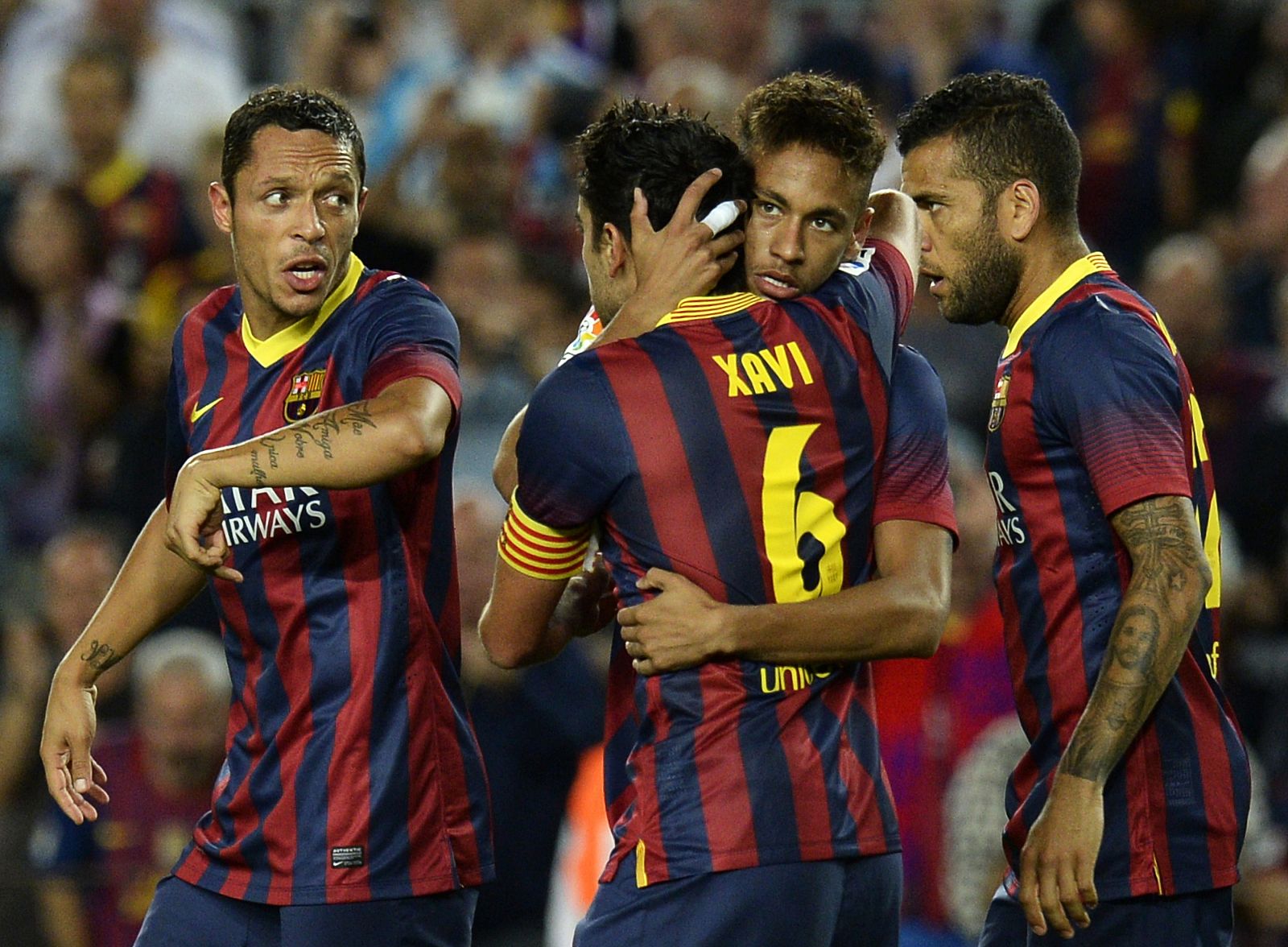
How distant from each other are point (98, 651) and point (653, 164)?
1574 millimetres

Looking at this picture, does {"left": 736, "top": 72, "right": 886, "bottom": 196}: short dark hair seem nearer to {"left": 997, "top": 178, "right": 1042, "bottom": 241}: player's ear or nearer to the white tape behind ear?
the white tape behind ear

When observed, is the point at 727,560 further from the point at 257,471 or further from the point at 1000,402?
the point at 257,471

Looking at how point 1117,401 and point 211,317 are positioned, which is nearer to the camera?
point 1117,401

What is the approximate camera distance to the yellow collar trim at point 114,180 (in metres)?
9.34

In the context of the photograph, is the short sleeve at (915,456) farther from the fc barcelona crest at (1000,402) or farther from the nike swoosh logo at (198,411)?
the nike swoosh logo at (198,411)

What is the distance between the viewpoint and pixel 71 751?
3.99 m

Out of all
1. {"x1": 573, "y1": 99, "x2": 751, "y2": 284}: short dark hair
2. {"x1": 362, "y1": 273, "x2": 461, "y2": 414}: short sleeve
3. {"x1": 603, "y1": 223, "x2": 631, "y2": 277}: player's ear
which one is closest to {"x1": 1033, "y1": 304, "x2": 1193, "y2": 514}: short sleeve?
{"x1": 573, "y1": 99, "x2": 751, "y2": 284}: short dark hair

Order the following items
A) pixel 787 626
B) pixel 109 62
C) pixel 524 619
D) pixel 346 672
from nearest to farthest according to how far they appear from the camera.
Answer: pixel 787 626
pixel 524 619
pixel 346 672
pixel 109 62

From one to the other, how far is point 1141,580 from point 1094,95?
22.1 feet

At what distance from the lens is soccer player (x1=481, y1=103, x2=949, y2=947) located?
137 inches

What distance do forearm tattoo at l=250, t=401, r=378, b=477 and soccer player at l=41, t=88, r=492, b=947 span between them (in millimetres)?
138

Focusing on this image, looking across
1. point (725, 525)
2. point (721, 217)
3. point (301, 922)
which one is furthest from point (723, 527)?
point (301, 922)

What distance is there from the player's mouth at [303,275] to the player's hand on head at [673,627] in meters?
0.98

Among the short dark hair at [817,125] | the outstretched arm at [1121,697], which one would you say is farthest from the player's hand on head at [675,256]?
the outstretched arm at [1121,697]
